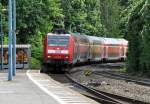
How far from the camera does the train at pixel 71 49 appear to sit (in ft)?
149

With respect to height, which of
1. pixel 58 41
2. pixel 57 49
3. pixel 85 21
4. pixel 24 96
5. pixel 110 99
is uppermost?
pixel 85 21

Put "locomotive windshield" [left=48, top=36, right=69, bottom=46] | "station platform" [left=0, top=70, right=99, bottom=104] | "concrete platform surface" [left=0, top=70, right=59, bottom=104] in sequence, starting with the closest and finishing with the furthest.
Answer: "concrete platform surface" [left=0, top=70, right=59, bottom=104], "station platform" [left=0, top=70, right=99, bottom=104], "locomotive windshield" [left=48, top=36, right=69, bottom=46]

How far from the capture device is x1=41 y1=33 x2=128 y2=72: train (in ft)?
149

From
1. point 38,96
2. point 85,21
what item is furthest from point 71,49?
point 85,21

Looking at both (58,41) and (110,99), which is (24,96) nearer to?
(110,99)

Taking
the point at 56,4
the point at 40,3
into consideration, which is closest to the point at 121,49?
the point at 56,4

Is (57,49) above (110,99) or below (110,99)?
above

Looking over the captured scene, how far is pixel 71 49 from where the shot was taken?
150 feet

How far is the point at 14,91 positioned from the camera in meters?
24.2

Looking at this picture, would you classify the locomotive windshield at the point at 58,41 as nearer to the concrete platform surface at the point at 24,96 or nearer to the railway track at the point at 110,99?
the concrete platform surface at the point at 24,96

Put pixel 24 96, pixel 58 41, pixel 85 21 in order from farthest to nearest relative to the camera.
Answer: pixel 85 21
pixel 58 41
pixel 24 96

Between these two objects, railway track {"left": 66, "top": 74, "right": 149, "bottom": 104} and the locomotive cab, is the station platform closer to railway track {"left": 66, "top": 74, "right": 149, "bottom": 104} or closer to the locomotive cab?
railway track {"left": 66, "top": 74, "right": 149, "bottom": 104}

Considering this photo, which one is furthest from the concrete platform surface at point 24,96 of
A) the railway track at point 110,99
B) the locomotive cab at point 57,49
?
the locomotive cab at point 57,49

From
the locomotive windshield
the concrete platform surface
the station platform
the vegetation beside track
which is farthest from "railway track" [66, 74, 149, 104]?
the locomotive windshield
